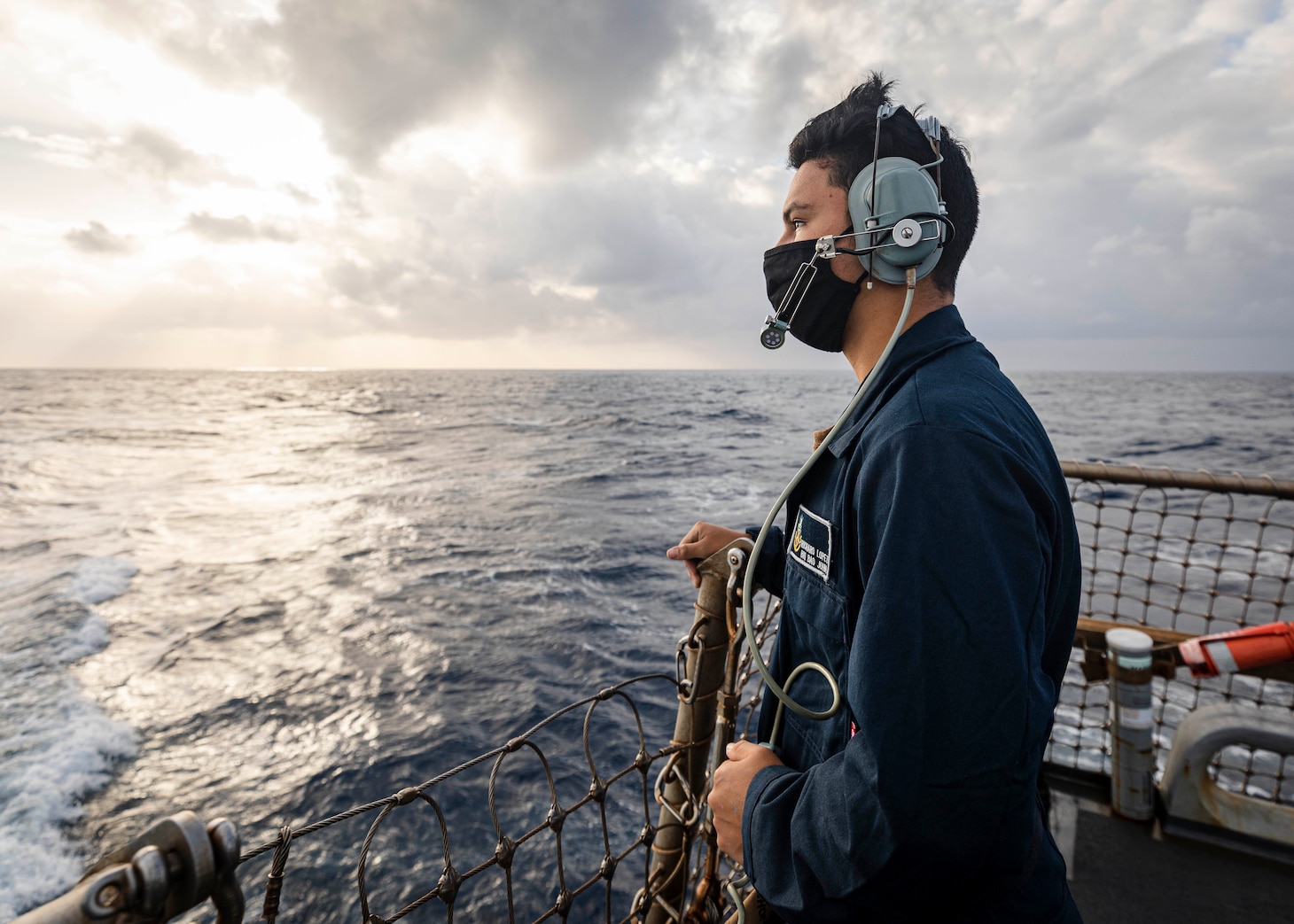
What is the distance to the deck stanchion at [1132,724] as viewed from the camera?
2643 millimetres

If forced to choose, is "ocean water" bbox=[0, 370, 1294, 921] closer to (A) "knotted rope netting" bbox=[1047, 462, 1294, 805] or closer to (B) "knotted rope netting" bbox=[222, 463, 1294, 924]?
(B) "knotted rope netting" bbox=[222, 463, 1294, 924]

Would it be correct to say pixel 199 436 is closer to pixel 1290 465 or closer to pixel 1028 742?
pixel 1028 742

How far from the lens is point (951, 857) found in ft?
2.79

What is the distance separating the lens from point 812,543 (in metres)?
1.19

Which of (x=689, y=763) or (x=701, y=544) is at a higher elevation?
(x=701, y=544)

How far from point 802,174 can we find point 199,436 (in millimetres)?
36627

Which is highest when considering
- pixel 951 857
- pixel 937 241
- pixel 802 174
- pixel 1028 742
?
pixel 802 174

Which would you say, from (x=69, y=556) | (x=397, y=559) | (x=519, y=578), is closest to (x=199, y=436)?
(x=69, y=556)

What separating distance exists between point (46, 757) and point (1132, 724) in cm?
802

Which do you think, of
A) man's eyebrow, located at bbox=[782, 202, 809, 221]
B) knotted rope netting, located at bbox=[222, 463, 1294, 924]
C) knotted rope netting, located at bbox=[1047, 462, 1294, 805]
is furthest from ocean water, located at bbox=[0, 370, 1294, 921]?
man's eyebrow, located at bbox=[782, 202, 809, 221]

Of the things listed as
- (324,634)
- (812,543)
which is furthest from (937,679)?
(324,634)

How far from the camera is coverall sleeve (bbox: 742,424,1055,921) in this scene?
32.5 inches

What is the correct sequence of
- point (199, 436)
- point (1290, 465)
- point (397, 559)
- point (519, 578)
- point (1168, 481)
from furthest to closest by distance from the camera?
point (199, 436), point (1290, 465), point (397, 559), point (519, 578), point (1168, 481)

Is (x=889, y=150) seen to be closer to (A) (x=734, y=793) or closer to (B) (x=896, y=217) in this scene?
(B) (x=896, y=217)
